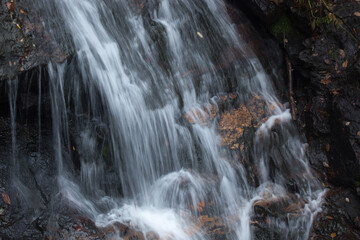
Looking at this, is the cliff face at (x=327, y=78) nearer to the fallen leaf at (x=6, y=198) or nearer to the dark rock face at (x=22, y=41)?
the dark rock face at (x=22, y=41)

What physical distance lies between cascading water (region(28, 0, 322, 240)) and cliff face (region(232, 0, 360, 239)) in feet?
1.13

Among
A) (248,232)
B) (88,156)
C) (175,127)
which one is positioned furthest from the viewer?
(175,127)

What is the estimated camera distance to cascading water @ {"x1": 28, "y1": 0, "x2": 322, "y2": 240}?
14.4 feet

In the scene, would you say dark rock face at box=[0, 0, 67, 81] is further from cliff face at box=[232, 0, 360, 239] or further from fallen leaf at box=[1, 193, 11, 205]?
cliff face at box=[232, 0, 360, 239]

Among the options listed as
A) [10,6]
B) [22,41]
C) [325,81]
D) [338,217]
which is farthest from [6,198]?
[325,81]

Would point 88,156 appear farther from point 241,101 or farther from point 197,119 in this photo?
point 241,101

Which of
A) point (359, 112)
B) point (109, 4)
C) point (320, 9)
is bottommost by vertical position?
point (359, 112)

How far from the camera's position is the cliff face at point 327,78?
4887 millimetres

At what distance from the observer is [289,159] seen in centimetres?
517

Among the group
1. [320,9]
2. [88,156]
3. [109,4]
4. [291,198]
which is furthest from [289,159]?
[109,4]

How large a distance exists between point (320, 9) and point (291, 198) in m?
3.09

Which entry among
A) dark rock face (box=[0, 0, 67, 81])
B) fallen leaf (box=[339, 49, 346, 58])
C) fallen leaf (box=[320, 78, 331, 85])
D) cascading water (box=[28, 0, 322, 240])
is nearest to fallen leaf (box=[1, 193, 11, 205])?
cascading water (box=[28, 0, 322, 240])

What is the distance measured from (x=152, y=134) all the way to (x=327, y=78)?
306 cm

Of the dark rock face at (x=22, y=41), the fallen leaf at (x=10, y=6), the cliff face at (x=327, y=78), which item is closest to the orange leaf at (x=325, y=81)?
the cliff face at (x=327, y=78)
